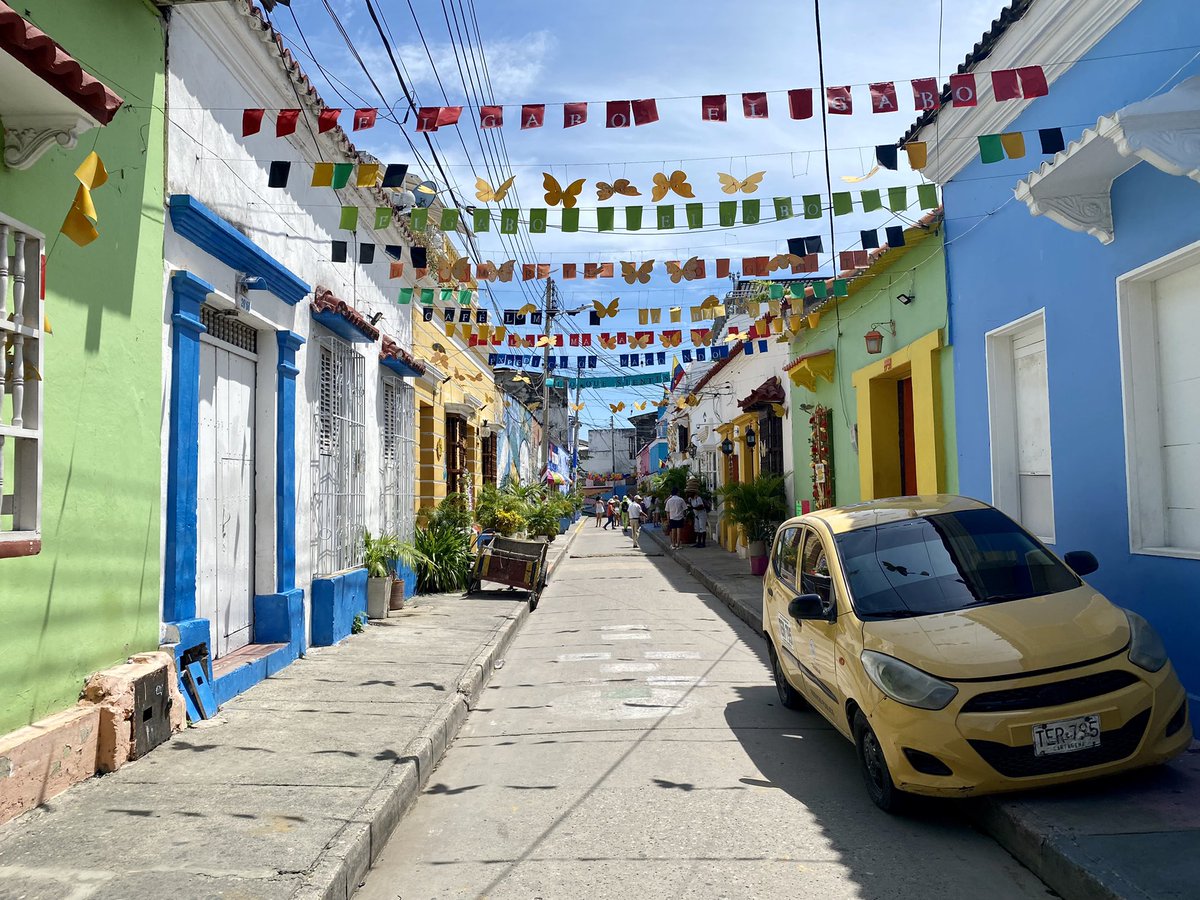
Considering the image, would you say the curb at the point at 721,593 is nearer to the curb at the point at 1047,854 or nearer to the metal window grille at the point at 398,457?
the metal window grille at the point at 398,457

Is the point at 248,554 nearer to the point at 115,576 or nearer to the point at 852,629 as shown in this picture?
the point at 115,576

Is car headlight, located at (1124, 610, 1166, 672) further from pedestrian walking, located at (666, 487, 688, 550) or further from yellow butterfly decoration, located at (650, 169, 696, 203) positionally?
pedestrian walking, located at (666, 487, 688, 550)

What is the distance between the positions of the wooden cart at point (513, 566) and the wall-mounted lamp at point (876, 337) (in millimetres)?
5858

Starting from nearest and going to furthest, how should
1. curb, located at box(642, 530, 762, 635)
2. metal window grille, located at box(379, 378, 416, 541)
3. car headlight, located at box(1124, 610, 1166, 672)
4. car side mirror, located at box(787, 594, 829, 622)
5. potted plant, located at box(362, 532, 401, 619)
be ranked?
car headlight, located at box(1124, 610, 1166, 672) < car side mirror, located at box(787, 594, 829, 622) < potted plant, located at box(362, 532, 401, 619) < curb, located at box(642, 530, 762, 635) < metal window grille, located at box(379, 378, 416, 541)

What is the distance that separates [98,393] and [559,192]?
409 cm

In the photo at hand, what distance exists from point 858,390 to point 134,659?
33.6ft

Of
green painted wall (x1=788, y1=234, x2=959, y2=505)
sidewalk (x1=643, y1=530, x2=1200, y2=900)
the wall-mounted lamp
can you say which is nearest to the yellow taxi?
sidewalk (x1=643, y1=530, x2=1200, y2=900)

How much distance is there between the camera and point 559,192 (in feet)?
26.4

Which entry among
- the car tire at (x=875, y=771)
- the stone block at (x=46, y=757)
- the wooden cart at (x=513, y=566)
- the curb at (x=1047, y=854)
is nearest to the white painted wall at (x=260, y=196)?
the stone block at (x=46, y=757)

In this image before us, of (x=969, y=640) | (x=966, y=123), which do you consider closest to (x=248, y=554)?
(x=969, y=640)

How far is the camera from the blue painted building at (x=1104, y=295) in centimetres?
605

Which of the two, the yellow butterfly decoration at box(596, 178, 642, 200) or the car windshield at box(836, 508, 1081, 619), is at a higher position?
the yellow butterfly decoration at box(596, 178, 642, 200)

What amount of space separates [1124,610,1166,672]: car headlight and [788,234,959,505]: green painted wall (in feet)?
17.5

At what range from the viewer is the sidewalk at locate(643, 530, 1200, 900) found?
142 inches
